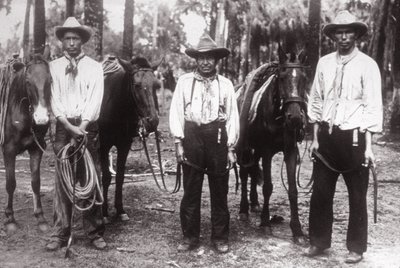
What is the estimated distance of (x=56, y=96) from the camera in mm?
5219

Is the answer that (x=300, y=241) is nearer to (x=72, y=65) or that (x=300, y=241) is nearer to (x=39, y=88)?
(x=72, y=65)

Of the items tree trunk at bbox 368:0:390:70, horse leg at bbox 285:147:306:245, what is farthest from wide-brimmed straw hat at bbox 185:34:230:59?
tree trunk at bbox 368:0:390:70

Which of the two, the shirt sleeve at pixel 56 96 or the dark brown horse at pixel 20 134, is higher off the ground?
the shirt sleeve at pixel 56 96

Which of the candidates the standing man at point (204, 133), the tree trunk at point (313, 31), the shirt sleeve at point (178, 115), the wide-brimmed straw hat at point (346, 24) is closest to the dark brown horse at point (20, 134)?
the shirt sleeve at point (178, 115)

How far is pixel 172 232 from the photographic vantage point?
6168 millimetres

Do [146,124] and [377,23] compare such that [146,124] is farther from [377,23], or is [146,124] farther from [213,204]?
[377,23]

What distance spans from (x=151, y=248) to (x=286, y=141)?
2074mm

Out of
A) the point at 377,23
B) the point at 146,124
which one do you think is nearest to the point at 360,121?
the point at 146,124

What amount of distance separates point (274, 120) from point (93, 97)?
2.30 meters

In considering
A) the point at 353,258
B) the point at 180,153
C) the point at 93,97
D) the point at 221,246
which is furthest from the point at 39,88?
the point at 353,258

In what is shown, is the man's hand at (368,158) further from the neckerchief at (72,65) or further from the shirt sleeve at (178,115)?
the neckerchief at (72,65)

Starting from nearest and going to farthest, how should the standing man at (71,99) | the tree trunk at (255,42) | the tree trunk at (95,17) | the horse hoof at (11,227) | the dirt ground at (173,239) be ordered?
the dirt ground at (173,239) < the standing man at (71,99) < the horse hoof at (11,227) < the tree trunk at (95,17) < the tree trunk at (255,42)

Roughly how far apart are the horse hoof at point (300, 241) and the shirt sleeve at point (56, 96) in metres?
3.05

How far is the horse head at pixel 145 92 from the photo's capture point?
6012 millimetres
